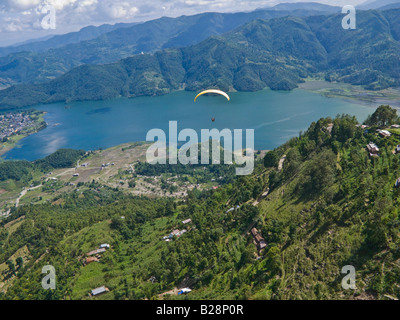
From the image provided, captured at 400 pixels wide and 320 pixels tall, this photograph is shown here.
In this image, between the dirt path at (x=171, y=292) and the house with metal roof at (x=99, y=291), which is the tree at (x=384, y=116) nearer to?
the dirt path at (x=171, y=292)

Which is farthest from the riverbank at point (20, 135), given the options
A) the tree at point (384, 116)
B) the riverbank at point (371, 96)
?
the riverbank at point (371, 96)

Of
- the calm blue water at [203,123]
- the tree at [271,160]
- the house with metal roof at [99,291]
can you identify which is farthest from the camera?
the calm blue water at [203,123]

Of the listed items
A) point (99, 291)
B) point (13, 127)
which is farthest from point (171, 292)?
point (13, 127)

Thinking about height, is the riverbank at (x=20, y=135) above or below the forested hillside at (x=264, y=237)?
below

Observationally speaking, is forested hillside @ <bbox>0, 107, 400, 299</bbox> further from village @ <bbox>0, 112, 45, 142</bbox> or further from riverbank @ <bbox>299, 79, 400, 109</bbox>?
village @ <bbox>0, 112, 45, 142</bbox>
